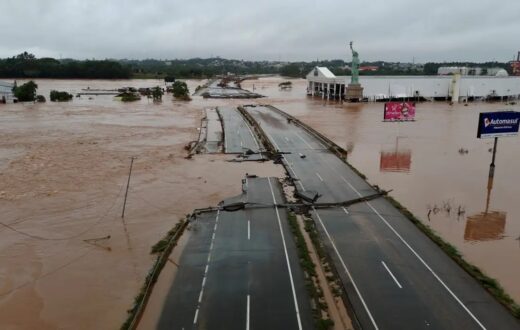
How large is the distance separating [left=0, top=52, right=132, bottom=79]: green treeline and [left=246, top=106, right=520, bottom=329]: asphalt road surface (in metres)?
139

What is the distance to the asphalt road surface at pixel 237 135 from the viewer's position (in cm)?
3731

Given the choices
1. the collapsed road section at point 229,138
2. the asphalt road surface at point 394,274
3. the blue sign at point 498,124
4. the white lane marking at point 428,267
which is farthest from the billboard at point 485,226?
the collapsed road section at point 229,138

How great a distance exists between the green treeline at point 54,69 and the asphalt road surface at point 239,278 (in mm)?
140752

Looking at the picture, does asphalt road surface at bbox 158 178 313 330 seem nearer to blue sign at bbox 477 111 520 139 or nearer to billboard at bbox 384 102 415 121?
blue sign at bbox 477 111 520 139

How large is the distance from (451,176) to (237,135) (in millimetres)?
21719

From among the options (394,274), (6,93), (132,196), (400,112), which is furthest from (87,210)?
(6,93)

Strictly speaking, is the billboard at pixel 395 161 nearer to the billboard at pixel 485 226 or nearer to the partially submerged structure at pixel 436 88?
the billboard at pixel 485 226

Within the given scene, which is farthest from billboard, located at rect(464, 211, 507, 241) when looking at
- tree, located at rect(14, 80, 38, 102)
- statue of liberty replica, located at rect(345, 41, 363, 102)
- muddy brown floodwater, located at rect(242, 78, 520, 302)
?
tree, located at rect(14, 80, 38, 102)

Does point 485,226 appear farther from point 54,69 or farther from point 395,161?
point 54,69

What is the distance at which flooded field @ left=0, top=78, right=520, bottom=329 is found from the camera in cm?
1502

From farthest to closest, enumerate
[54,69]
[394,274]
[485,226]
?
[54,69] < [485,226] < [394,274]

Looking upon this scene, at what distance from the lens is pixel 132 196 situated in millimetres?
24422

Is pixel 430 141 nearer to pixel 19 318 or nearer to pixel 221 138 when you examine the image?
pixel 221 138

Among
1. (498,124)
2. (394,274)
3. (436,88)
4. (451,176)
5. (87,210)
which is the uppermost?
(436,88)
